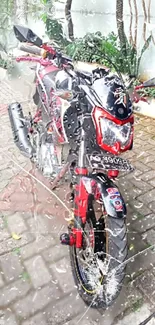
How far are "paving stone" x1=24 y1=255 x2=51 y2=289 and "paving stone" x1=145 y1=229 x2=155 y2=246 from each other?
34.4 inches

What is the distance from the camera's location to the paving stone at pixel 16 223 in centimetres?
301

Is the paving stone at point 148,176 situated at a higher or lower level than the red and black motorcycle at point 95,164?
lower

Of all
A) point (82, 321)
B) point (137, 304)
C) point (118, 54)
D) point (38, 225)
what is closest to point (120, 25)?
point (118, 54)

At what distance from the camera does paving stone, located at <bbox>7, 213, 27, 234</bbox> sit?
301 centimetres

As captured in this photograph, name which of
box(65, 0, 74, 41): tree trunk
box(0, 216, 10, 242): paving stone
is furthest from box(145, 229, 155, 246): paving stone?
box(65, 0, 74, 41): tree trunk

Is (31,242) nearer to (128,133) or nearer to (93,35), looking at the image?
(128,133)

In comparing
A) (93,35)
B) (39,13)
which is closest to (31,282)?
(93,35)

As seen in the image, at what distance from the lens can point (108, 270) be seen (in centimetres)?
215

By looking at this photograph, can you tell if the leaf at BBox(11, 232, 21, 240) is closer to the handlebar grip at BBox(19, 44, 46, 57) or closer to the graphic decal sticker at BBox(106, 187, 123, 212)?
the graphic decal sticker at BBox(106, 187, 123, 212)

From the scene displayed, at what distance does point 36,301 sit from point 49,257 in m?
0.42

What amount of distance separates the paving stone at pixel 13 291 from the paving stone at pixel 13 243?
0.37 m

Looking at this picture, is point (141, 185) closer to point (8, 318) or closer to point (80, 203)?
point (80, 203)

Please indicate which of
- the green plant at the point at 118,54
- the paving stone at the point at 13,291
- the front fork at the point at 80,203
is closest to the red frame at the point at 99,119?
the front fork at the point at 80,203

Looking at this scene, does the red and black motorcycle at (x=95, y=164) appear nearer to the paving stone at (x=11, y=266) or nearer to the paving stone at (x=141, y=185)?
the paving stone at (x=11, y=266)
